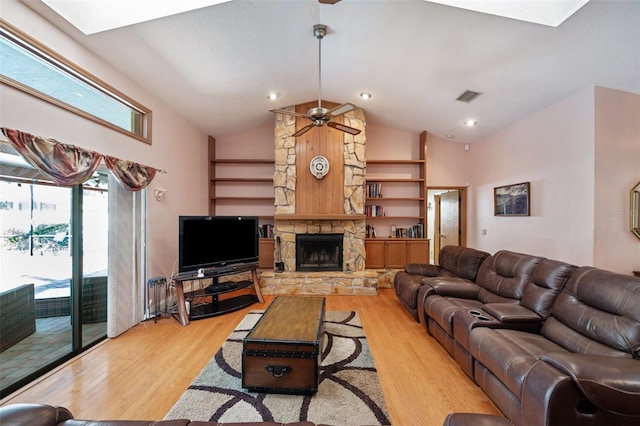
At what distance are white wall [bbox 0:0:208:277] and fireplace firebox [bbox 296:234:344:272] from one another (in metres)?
2.15

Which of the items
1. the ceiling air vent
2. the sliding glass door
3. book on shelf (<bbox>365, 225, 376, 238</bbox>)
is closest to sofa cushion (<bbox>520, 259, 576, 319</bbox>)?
the ceiling air vent

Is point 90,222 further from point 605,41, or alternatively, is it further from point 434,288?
point 605,41

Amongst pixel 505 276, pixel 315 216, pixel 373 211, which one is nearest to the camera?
pixel 505 276

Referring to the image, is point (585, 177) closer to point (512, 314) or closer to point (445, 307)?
point (512, 314)

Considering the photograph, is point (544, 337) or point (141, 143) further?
point (141, 143)

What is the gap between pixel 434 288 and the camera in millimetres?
3170

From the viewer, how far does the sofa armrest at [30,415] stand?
0.98 m

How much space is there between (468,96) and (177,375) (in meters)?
5.12

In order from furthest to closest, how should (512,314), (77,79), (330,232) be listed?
(330,232)
(77,79)
(512,314)

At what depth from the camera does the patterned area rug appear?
5.97ft

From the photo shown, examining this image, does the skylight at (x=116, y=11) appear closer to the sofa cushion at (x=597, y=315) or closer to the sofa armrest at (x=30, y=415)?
the sofa armrest at (x=30, y=415)

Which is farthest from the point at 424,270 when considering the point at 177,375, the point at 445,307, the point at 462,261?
the point at 177,375

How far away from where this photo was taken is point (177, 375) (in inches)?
92.2

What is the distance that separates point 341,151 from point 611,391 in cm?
456
